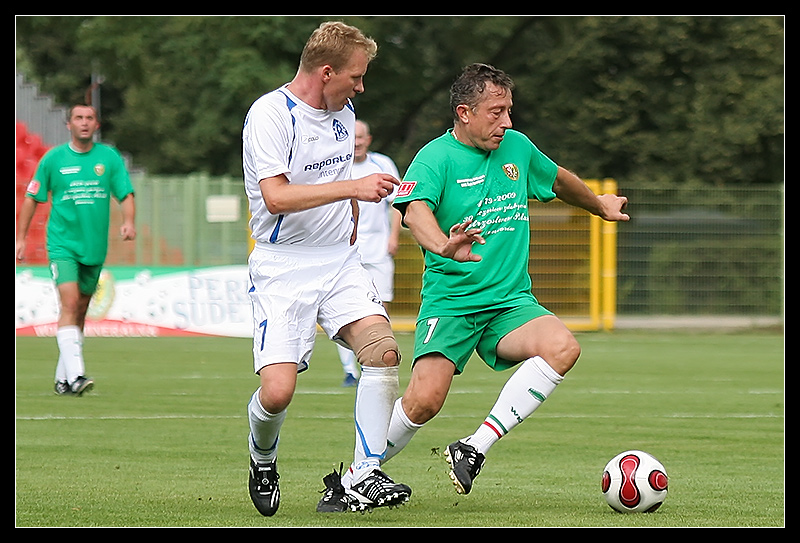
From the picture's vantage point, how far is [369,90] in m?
34.2

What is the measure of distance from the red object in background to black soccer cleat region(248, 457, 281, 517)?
1311 centimetres

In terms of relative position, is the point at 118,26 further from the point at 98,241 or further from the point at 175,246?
the point at 98,241

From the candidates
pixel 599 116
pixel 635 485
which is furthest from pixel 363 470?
pixel 599 116

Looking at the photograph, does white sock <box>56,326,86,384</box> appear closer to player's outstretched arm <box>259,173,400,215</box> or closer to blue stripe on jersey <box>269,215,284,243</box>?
blue stripe on jersey <box>269,215,284,243</box>

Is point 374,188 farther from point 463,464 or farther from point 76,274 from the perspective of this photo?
point 76,274

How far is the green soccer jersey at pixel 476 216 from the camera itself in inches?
267

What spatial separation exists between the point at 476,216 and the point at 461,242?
72cm

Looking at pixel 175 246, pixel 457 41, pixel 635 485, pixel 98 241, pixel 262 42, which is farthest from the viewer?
pixel 457 41

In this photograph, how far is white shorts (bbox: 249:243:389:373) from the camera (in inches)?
248

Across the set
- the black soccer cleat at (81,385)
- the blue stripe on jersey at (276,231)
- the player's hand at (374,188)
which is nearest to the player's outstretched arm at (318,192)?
the player's hand at (374,188)

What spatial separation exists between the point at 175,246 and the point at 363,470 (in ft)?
53.0

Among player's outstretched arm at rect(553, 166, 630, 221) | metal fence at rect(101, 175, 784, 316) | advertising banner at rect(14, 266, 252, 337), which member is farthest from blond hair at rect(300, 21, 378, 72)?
metal fence at rect(101, 175, 784, 316)

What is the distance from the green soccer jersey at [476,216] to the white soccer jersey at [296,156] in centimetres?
40

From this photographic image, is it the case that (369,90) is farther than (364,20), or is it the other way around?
(369,90)
